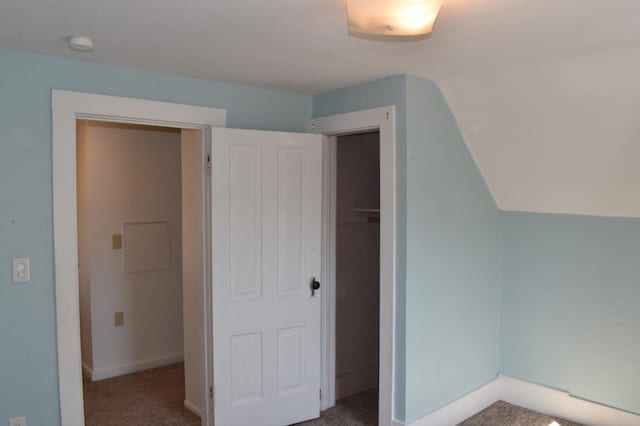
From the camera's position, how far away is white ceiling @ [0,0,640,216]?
190 centimetres

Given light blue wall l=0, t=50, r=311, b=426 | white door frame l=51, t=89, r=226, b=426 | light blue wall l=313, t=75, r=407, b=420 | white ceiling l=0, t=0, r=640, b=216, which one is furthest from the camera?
light blue wall l=313, t=75, r=407, b=420

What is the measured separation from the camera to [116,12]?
1913mm

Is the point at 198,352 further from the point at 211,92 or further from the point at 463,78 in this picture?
the point at 463,78

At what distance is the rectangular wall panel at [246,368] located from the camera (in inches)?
122

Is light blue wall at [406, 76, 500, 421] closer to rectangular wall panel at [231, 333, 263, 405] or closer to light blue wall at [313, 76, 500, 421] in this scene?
light blue wall at [313, 76, 500, 421]

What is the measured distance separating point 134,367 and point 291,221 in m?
2.25

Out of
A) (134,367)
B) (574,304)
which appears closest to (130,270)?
(134,367)

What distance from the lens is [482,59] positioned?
256 centimetres

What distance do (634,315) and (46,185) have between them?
3565mm

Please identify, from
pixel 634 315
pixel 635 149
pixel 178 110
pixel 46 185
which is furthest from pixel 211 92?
pixel 634 315

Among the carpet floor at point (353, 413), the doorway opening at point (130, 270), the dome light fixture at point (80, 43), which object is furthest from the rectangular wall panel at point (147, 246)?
the dome light fixture at point (80, 43)

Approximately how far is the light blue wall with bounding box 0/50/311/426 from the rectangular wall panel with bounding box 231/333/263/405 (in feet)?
3.29

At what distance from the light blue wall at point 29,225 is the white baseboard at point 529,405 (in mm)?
2071

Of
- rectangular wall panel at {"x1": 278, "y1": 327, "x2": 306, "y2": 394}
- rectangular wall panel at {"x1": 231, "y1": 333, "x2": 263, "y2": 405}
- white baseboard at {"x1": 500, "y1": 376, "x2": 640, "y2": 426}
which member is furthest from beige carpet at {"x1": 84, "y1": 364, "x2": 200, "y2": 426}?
white baseboard at {"x1": 500, "y1": 376, "x2": 640, "y2": 426}
